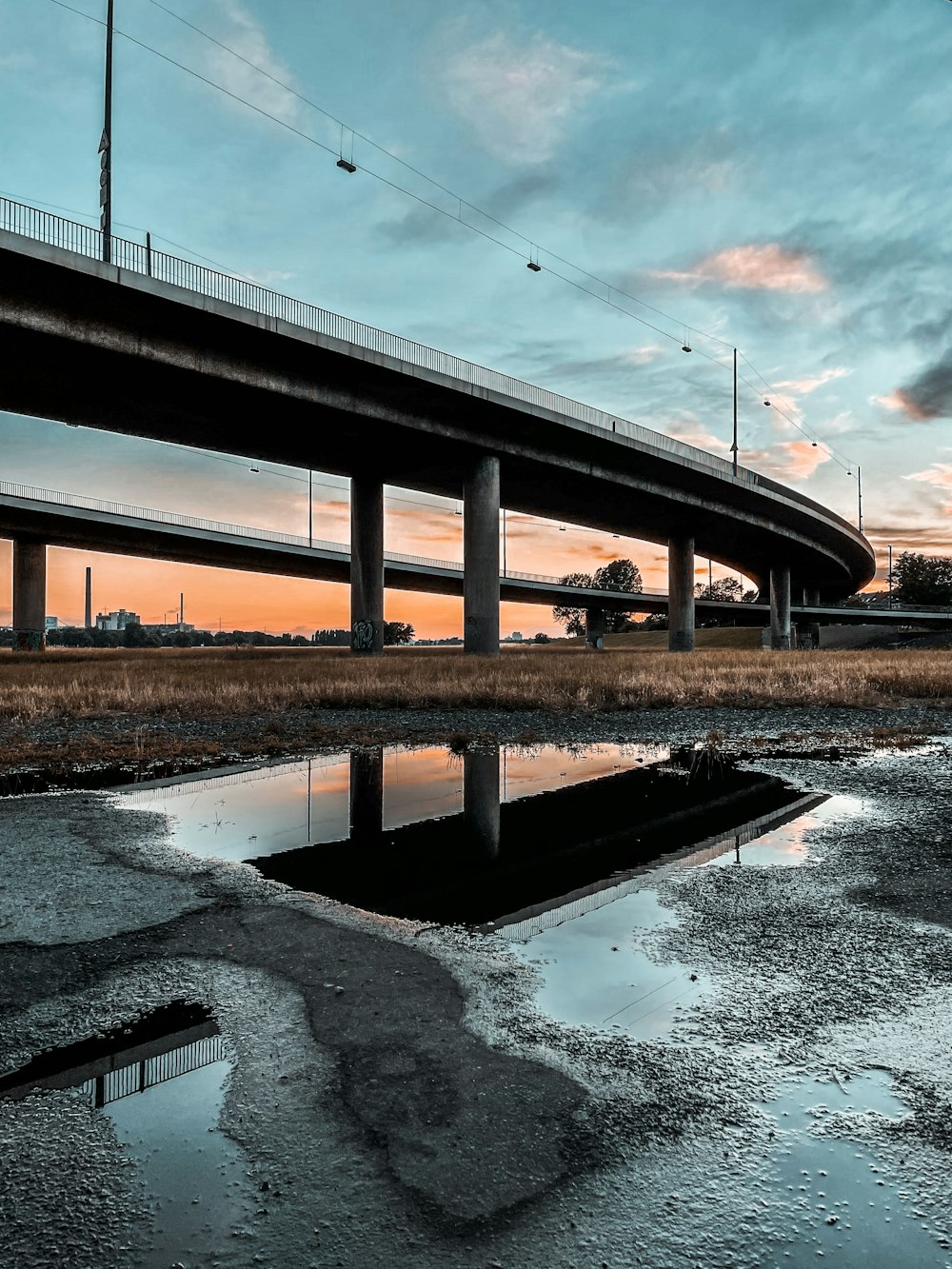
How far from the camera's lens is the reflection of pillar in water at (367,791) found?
20.4ft

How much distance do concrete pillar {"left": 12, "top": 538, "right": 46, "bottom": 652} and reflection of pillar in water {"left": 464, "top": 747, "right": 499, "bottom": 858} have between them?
6592cm

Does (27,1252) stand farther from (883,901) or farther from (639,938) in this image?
(883,901)

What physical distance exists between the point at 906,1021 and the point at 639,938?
113 centimetres

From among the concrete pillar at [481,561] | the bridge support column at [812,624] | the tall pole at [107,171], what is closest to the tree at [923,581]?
the bridge support column at [812,624]

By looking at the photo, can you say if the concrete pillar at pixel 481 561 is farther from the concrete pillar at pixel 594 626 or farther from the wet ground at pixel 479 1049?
the concrete pillar at pixel 594 626

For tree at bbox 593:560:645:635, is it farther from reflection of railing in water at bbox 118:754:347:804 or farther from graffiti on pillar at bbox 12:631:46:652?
reflection of railing in water at bbox 118:754:347:804

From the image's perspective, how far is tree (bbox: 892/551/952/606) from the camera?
455 ft

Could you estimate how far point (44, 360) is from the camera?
28.0 metres

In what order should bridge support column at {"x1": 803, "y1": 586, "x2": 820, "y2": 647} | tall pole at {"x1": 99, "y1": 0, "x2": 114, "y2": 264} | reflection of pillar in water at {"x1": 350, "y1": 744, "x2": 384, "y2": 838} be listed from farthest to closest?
1. bridge support column at {"x1": 803, "y1": 586, "x2": 820, "y2": 647}
2. tall pole at {"x1": 99, "y1": 0, "x2": 114, "y2": 264}
3. reflection of pillar in water at {"x1": 350, "y1": 744, "x2": 384, "y2": 838}

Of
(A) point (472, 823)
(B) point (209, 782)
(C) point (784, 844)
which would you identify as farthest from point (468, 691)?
(C) point (784, 844)

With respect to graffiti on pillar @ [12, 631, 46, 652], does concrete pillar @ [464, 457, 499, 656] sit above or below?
above

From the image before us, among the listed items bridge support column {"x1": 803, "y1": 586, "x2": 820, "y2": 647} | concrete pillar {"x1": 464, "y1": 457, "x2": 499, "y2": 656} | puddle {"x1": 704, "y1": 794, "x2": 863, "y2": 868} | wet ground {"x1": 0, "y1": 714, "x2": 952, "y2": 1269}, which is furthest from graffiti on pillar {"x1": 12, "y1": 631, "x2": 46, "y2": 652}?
bridge support column {"x1": 803, "y1": 586, "x2": 820, "y2": 647}

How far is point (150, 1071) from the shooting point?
266cm

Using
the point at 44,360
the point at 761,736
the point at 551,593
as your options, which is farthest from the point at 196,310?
the point at 551,593
